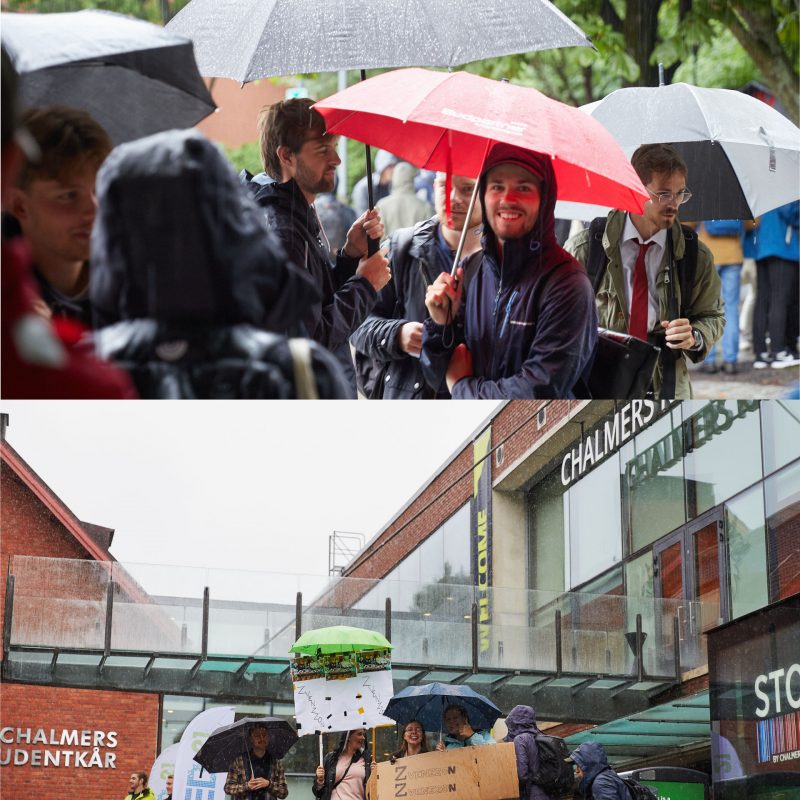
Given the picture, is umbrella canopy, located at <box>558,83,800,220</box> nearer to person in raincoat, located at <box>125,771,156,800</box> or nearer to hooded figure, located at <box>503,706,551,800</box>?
hooded figure, located at <box>503,706,551,800</box>

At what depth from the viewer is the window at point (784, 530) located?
7.02m

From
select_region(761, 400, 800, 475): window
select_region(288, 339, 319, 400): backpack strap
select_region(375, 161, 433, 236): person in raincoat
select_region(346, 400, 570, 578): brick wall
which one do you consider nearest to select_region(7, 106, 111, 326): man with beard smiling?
select_region(288, 339, 319, 400): backpack strap

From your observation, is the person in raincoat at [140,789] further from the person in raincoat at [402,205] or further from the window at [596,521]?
the person in raincoat at [402,205]

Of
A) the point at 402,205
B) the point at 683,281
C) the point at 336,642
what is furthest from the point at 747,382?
the point at 336,642

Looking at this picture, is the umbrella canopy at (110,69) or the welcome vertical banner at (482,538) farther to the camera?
the welcome vertical banner at (482,538)

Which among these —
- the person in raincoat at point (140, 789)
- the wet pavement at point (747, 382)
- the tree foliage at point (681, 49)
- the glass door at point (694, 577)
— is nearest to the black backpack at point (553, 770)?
the wet pavement at point (747, 382)

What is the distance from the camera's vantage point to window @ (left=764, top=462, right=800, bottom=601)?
7.02 meters

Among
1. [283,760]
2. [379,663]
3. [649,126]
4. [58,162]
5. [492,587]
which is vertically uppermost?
[649,126]

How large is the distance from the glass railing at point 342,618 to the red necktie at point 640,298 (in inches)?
104

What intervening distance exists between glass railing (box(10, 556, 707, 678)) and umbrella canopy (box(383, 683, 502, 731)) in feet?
1.89

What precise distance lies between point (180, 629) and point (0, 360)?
3.92 m

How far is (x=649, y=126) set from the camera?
4.67 m

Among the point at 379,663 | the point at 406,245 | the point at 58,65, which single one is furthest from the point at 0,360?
the point at 379,663

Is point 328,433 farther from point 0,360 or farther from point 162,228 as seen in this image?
point 162,228
